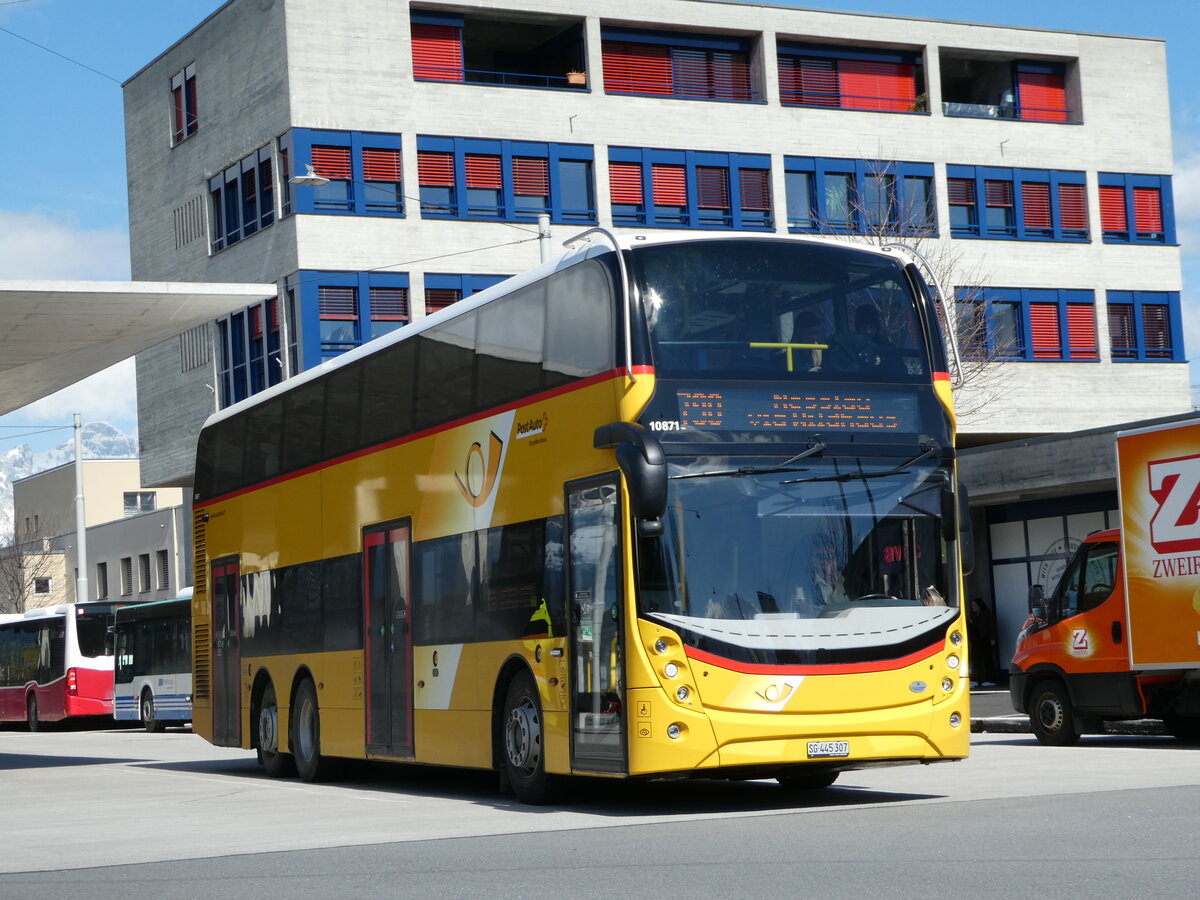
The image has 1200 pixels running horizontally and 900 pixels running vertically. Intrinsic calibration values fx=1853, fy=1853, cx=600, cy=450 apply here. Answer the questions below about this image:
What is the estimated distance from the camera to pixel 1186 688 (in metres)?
19.3

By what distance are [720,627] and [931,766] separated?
594cm

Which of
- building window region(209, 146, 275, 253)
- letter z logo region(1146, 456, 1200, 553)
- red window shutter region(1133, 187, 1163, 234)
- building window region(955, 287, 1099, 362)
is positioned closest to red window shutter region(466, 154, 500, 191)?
building window region(209, 146, 275, 253)

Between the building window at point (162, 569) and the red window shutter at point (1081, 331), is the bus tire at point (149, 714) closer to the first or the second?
the building window at point (162, 569)

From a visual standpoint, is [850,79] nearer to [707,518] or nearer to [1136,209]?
[1136,209]

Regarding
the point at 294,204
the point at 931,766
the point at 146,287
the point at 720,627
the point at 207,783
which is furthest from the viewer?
the point at 294,204

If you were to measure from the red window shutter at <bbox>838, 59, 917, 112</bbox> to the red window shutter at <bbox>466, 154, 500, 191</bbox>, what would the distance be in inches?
413

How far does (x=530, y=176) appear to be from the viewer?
1854 inches

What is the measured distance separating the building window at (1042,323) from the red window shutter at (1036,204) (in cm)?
190

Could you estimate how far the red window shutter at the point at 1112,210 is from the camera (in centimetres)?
5316

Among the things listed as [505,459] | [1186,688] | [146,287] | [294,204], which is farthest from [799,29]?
[505,459]

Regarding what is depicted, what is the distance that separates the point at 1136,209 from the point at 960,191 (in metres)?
6.12

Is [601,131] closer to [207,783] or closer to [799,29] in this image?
[799,29]

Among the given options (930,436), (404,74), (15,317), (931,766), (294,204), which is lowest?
(931,766)

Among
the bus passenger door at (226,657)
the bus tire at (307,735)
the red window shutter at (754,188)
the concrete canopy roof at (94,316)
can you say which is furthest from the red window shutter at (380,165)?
the bus tire at (307,735)
